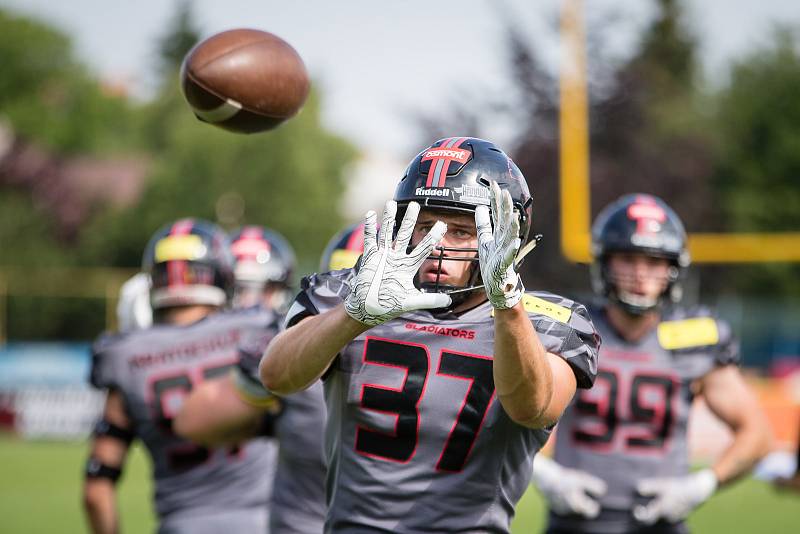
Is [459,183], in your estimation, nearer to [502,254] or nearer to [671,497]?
[502,254]

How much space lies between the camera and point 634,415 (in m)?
4.47

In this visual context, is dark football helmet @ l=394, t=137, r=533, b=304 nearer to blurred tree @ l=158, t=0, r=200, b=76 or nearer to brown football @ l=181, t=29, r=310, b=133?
brown football @ l=181, t=29, r=310, b=133

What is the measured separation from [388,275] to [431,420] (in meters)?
0.51

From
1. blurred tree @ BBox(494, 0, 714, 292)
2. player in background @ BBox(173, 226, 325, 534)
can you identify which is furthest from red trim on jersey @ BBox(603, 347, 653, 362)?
blurred tree @ BBox(494, 0, 714, 292)

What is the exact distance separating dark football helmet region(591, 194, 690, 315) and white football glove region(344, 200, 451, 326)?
236 centimetres

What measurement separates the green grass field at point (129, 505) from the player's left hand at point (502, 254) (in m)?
6.69

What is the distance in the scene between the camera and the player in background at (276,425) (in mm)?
3492

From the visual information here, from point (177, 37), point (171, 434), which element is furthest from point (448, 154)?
point (177, 37)

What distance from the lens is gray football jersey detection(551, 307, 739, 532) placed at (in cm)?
444

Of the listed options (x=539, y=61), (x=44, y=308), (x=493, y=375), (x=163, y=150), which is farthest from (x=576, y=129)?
(x=163, y=150)

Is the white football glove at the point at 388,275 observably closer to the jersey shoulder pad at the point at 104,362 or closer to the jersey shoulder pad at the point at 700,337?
the jersey shoulder pad at the point at 104,362

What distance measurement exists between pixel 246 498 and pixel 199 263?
1.06 m

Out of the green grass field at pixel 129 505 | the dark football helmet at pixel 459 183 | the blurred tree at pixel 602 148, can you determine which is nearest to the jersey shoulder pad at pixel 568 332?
the dark football helmet at pixel 459 183

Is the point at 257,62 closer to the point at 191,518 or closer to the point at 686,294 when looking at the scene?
the point at 191,518
